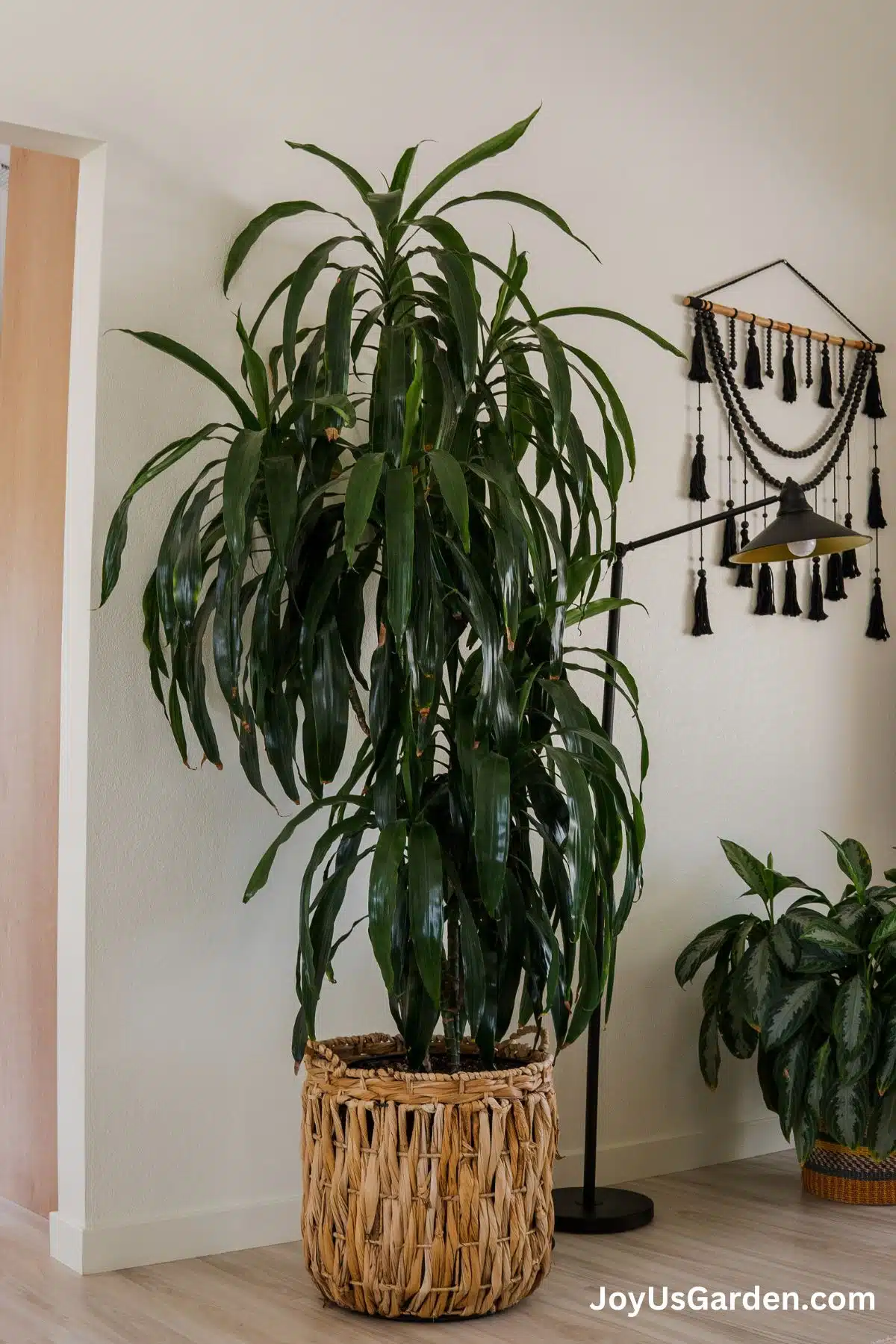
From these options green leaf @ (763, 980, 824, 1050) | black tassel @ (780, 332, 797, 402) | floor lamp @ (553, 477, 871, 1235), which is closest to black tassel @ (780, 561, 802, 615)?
black tassel @ (780, 332, 797, 402)

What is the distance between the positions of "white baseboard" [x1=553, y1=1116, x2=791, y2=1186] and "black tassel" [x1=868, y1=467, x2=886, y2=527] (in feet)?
5.24

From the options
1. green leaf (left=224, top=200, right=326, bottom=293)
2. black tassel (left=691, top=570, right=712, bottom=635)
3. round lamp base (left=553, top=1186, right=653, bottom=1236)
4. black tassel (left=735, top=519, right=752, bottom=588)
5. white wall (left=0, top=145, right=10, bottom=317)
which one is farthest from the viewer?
white wall (left=0, top=145, right=10, bottom=317)

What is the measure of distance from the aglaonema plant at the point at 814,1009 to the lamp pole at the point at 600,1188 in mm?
342

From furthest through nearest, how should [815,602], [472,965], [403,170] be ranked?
1. [815,602]
2. [403,170]
3. [472,965]

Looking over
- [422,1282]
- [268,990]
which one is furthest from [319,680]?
[422,1282]

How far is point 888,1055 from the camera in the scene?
2.93m

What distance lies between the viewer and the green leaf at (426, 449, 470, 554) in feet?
7.13

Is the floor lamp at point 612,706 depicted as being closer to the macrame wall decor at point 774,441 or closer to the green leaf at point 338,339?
the macrame wall decor at point 774,441

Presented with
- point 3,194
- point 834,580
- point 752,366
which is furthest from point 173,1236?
point 3,194

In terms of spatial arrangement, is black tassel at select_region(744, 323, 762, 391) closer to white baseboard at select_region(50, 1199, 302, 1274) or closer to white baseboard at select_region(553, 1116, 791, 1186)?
white baseboard at select_region(553, 1116, 791, 1186)

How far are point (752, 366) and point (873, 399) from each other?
1.63ft

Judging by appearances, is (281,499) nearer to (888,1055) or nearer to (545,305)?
(545,305)

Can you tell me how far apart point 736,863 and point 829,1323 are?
117 cm

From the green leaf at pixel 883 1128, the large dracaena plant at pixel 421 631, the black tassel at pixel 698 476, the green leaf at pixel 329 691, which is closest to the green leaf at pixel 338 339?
the large dracaena plant at pixel 421 631
